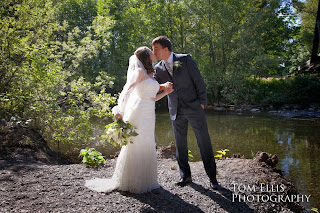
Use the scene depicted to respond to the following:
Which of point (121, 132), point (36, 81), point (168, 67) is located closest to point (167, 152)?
point (168, 67)

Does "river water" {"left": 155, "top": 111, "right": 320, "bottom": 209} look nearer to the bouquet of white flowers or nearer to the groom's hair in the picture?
the bouquet of white flowers

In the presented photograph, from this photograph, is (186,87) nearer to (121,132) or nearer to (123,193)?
(121,132)

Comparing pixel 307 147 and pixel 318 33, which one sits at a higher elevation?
pixel 318 33

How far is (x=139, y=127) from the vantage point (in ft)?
13.1

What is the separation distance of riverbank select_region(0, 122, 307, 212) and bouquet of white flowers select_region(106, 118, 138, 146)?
0.76m

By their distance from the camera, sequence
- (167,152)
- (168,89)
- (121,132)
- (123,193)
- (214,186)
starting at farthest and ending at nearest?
1. (167,152)
2. (214,186)
3. (168,89)
4. (123,193)
5. (121,132)

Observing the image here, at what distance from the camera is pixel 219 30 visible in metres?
24.1

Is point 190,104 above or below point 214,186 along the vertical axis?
above

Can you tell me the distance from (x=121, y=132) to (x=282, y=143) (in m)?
7.60

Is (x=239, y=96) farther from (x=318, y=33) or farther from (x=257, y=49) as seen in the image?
(x=318, y=33)

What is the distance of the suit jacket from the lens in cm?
431

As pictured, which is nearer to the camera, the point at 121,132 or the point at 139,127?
the point at 121,132

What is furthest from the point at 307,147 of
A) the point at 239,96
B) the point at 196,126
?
the point at 239,96

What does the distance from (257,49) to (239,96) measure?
4.68 metres
